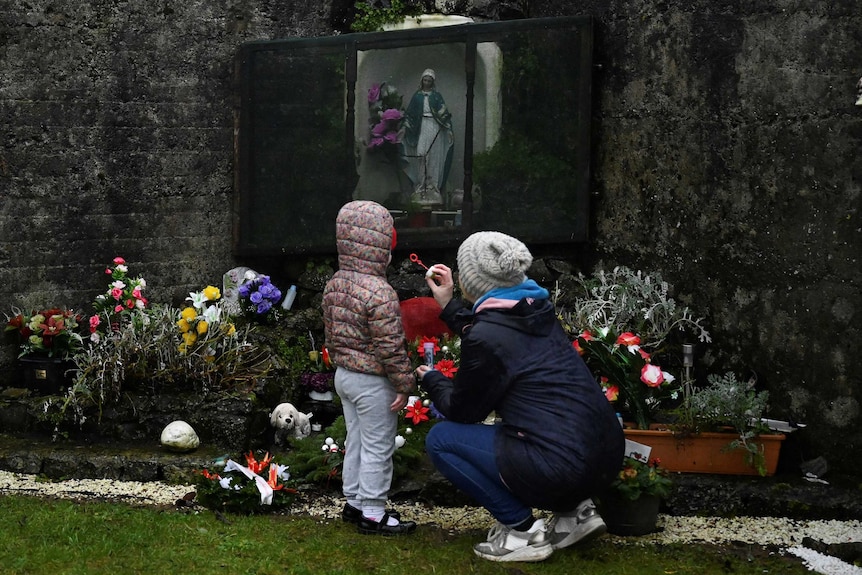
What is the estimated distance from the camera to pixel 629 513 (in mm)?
4578

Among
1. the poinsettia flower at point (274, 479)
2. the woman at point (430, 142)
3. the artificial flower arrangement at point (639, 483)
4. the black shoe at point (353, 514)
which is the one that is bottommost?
the black shoe at point (353, 514)

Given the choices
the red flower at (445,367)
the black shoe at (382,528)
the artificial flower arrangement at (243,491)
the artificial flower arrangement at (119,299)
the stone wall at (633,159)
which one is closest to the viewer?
the black shoe at (382,528)

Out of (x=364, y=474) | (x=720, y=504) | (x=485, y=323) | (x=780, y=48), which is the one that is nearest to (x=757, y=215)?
(x=780, y=48)

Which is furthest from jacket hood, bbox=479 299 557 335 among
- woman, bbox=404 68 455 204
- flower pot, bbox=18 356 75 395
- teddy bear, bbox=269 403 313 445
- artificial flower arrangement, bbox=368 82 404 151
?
flower pot, bbox=18 356 75 395

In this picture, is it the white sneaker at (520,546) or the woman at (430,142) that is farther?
the woman at (430,142)

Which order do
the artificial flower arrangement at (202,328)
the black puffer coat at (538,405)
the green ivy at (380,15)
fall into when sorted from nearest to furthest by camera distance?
the black puffer coat at (538,405), the artificial flower arrangement at (202,328), the green ivy at (380,15)

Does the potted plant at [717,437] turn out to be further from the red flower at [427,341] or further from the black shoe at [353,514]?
the red flower at [427,341]

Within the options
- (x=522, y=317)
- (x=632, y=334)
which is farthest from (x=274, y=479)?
(x=632, y=334)

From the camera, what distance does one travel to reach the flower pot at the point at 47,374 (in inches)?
256

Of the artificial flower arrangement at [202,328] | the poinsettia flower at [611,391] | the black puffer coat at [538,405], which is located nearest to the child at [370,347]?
the black puffer coat at [538,405]

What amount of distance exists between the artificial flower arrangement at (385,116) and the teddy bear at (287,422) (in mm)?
1957

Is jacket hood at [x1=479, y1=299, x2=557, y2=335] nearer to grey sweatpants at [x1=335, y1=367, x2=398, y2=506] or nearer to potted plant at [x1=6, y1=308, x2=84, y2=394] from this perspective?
grey sweatpants at [x1=335, y1=367, x2=398, y2=506]

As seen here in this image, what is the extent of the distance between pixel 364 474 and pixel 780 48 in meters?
3.05

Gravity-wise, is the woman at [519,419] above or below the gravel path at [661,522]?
above
